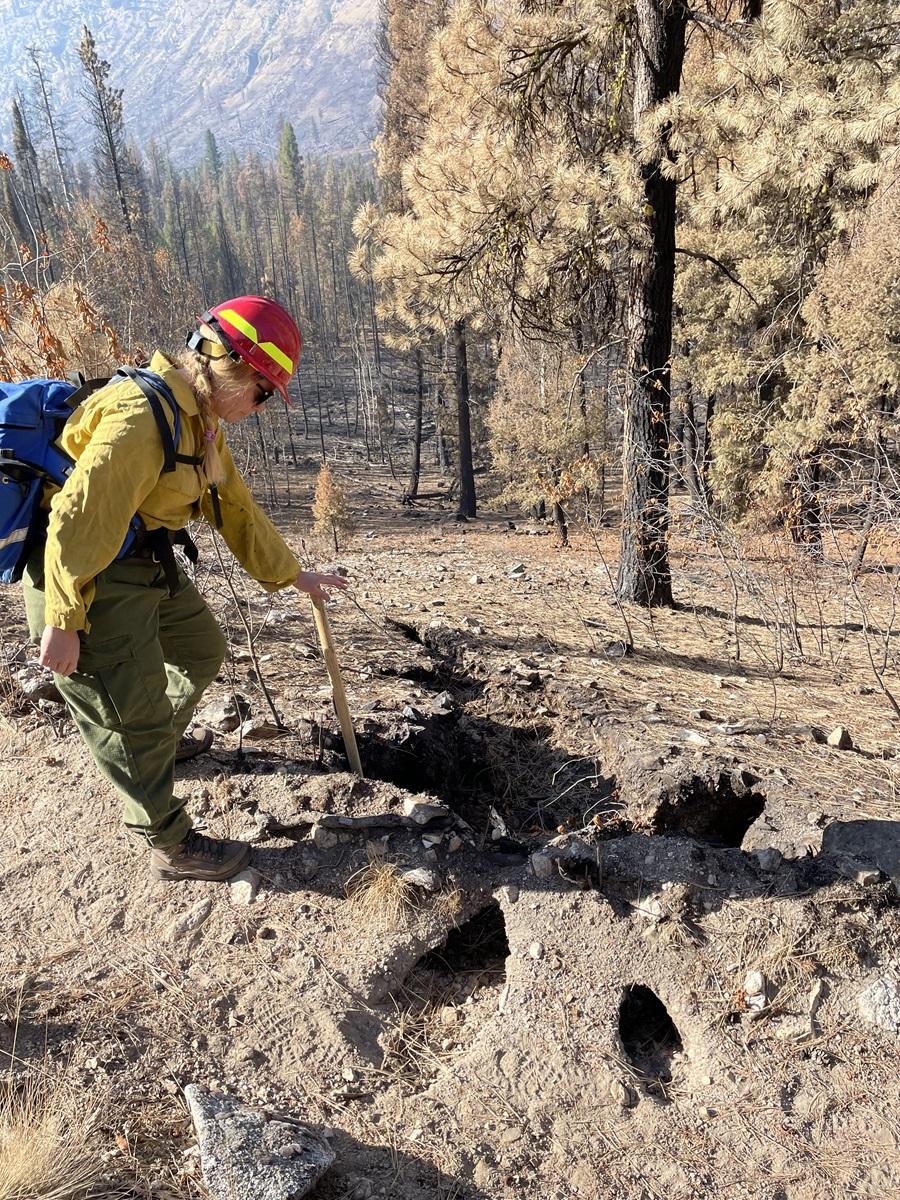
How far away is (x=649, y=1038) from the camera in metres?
2.71

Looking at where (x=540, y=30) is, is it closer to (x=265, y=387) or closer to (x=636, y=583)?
(x=636, y=583)

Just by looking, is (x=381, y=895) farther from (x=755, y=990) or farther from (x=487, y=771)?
(x=755, y=990)

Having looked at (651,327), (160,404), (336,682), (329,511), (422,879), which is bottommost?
(329,511)

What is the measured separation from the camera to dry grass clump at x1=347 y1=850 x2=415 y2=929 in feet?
9.03

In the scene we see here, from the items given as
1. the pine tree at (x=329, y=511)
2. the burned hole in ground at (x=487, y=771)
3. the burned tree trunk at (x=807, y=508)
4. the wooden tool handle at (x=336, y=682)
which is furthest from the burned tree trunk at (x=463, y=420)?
the wooden tool handle at (x=336, y=682)

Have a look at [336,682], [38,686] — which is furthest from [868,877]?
[38,686]

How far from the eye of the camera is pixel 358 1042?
8.25 feet

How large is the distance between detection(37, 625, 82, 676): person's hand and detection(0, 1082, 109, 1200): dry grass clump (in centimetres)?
119

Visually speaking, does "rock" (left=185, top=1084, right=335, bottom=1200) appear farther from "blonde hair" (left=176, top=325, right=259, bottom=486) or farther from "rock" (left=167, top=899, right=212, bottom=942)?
"blonde hair" (left=176, top=325, right=259, bottom=486)

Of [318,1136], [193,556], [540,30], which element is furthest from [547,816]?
[540,30]

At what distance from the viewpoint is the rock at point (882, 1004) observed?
2562mm

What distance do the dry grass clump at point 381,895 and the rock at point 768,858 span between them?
4.57ft

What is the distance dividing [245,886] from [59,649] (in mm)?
1212

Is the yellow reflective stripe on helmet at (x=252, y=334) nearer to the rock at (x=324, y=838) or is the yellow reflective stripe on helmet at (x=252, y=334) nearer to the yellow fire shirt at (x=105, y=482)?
the yellow fire shirt at (x=105, y=482)
